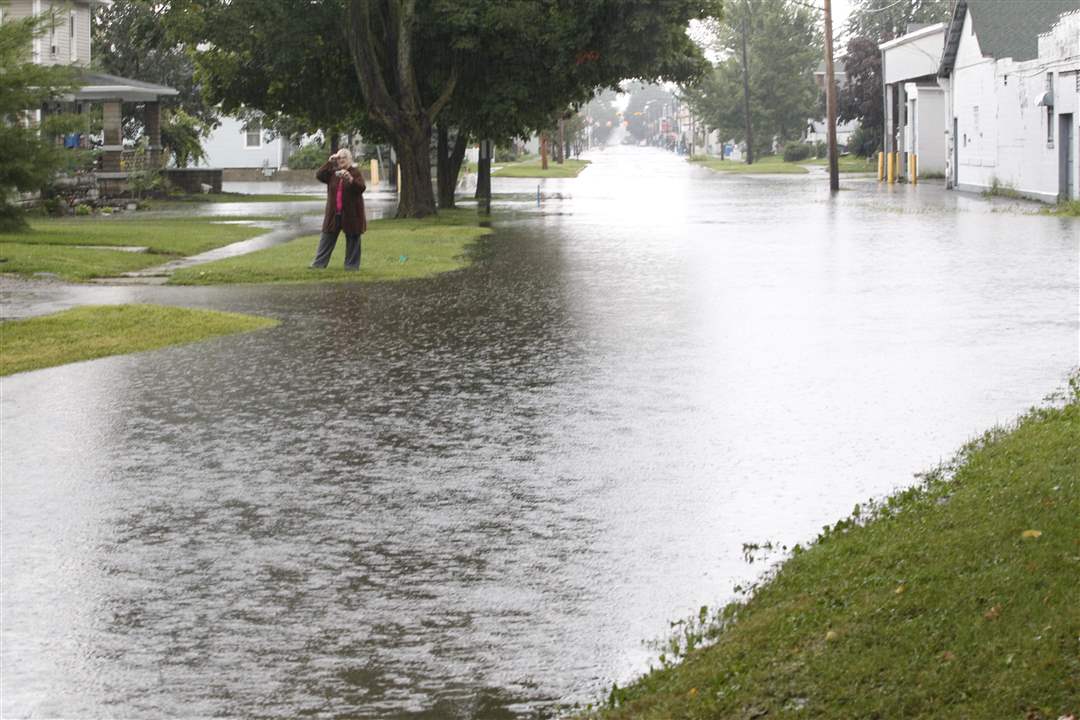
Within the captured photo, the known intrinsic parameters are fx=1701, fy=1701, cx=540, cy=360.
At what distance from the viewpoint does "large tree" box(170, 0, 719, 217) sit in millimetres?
39000

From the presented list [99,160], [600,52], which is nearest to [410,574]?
[600,52]

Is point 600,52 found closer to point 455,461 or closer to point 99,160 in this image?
point 99,160

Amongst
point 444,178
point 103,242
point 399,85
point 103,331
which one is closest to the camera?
point 103,331

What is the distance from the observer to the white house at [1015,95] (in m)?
41.8

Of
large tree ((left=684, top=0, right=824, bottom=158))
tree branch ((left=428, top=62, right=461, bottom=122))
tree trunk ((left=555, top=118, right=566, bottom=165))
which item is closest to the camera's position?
tree branch ((left=428, top=62, right=461, bottom=122))

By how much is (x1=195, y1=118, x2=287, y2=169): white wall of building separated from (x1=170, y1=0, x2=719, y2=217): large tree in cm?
4662

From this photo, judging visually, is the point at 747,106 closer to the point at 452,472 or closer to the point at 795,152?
the point at 795,152

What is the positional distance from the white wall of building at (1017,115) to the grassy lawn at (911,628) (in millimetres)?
34713

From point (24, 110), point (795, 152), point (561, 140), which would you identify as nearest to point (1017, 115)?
point (24, 110)

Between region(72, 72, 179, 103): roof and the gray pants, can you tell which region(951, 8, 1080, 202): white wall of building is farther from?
region(72, 72, 179, 103): roof

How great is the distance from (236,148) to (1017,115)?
52353mm

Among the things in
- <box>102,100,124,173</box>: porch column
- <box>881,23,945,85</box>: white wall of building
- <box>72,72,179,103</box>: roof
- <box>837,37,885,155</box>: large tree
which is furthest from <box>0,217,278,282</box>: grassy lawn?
<box>837,37,885,155</box>: large tree

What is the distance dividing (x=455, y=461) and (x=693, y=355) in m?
4.76

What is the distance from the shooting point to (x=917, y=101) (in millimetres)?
65688
